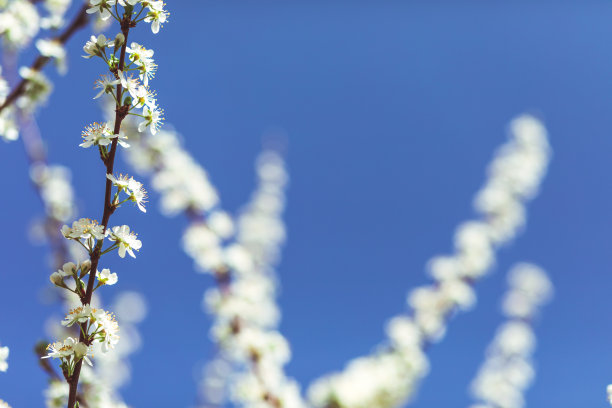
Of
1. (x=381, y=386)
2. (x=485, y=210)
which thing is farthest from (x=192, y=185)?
(x=485, y=210)

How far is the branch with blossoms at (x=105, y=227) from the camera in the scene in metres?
2.32

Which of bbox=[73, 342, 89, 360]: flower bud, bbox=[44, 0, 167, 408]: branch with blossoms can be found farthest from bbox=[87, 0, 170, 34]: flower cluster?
bbox=[73, 342, 89, 360]: flower bud

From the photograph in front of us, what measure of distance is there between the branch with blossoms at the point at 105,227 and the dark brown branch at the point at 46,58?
533 millimetres

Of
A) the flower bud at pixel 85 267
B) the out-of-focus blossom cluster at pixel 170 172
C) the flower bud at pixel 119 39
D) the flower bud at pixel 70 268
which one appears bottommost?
the flower bud at pixel 70 268

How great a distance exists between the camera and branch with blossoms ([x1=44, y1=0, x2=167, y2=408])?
7.63ft

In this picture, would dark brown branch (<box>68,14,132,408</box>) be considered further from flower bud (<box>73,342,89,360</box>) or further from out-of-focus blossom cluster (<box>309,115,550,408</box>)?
Answer: out-of-focus blossom cluster (<box>309,115,550,408</box>)

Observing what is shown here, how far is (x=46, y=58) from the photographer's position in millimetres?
3404

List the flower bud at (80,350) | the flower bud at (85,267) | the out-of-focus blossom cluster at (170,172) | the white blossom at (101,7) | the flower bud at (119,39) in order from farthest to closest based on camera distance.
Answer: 1. the out-of-focus blossom cluster at (170,172)
2. the white blossom at (101,7)
3. the flower bud at (119,39)
4. the flower bud at (85,267)
5. the flower bud at (80,350)

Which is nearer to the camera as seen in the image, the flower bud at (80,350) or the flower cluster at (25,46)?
the flower bud at (80,350)

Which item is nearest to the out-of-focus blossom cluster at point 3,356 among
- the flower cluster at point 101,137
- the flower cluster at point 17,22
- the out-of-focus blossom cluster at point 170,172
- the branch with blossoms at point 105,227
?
the branch with blossoms at point 105,227

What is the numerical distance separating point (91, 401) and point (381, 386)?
14.3ft

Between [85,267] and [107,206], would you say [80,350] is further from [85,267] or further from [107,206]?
[107,206]

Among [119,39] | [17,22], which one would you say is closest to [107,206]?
[119,39]

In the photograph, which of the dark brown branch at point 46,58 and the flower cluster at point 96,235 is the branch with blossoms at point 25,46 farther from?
the flower cluster at point 96,235
